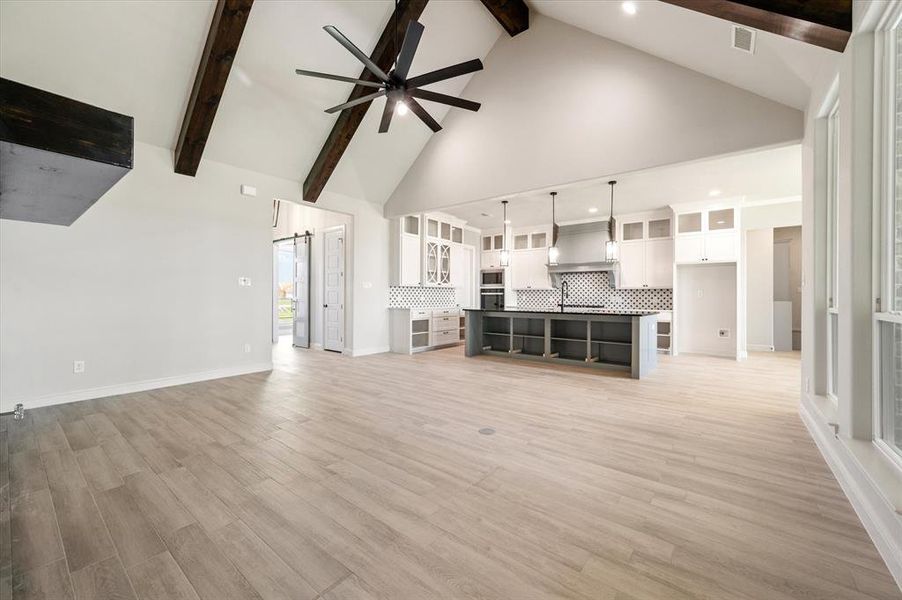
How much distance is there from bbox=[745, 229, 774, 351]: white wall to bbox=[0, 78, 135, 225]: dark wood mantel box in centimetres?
921

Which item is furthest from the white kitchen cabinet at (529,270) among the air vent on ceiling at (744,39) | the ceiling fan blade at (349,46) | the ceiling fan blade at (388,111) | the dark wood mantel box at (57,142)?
the dark wood mantel box at (57,142)

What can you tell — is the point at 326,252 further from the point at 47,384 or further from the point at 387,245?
the point at 47,384

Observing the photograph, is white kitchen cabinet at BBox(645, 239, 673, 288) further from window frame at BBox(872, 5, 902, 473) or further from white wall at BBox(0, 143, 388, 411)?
white wall at BBox(0, 143, 388, 411)

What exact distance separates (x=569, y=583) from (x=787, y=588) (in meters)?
0.79

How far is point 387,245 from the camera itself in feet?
23.7

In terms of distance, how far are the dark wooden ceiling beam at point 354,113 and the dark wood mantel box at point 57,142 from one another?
412 centimetres

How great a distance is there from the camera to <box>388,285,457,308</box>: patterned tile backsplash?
739cm

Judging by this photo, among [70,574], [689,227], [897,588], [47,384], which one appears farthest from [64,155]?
[689,227]

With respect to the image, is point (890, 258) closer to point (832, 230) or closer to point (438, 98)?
point (832, 230)

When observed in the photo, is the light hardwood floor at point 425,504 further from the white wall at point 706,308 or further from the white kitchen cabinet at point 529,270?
the white kitchen cabinet at point 529,270

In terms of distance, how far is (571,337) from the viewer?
5.77m

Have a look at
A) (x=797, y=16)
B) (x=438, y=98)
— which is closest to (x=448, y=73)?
(x=438, y=98)

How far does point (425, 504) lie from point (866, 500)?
6.88 ft

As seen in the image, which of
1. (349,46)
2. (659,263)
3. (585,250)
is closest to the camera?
(349,46)
